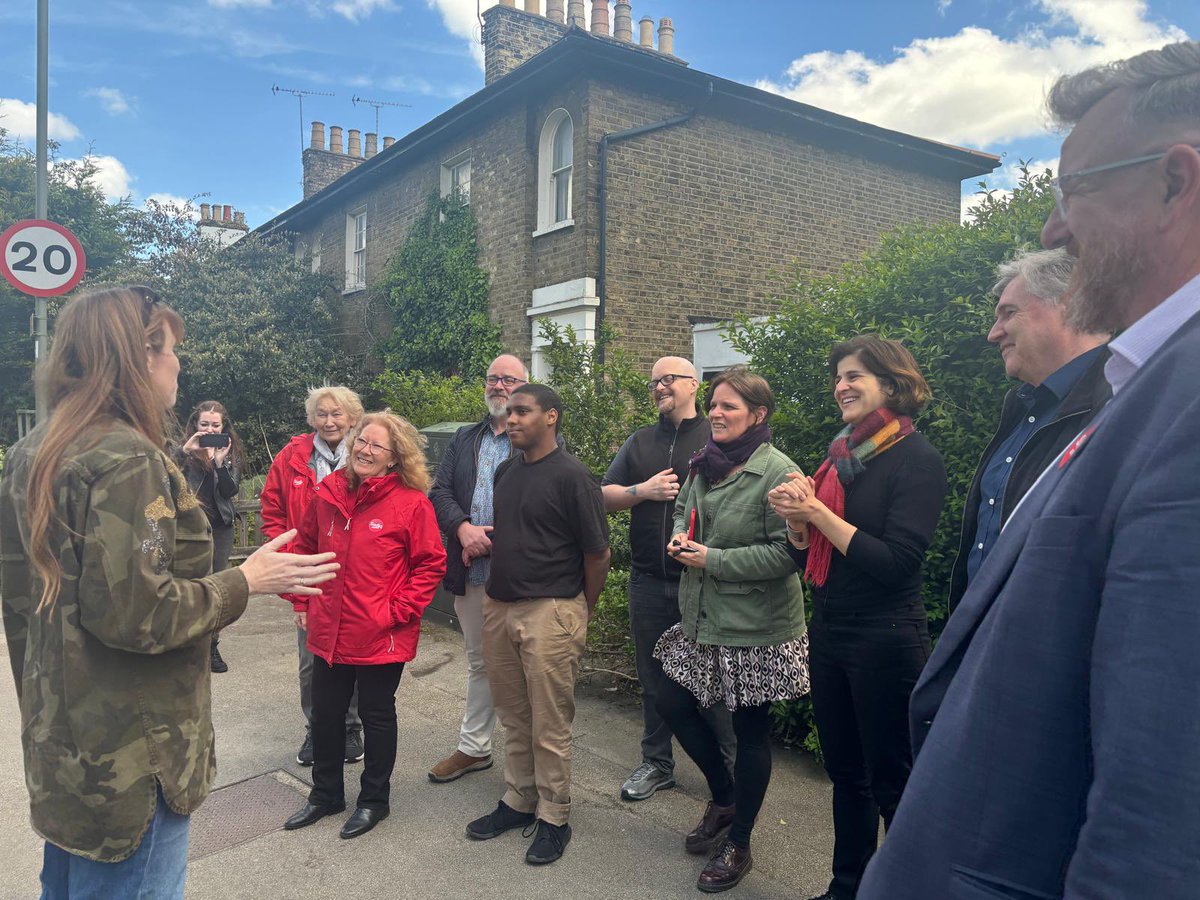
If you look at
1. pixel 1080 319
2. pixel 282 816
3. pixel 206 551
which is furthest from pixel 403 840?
pixel 1080 319

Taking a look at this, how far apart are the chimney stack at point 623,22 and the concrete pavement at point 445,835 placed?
11.7m

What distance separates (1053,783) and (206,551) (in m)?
2.03

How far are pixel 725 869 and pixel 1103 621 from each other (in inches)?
110

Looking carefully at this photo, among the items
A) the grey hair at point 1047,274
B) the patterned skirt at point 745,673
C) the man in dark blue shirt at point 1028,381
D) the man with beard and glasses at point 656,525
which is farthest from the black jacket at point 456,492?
the grey hair at point 1047,274

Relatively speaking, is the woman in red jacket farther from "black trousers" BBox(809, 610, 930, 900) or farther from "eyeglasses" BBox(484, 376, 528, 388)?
"black trousers" BBox(809, 610, 930, 900)

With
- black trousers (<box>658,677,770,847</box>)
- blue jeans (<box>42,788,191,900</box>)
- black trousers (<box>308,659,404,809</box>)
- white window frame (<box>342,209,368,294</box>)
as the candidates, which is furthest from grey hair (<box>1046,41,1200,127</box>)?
white window frame (<box>342,209,368,294</box>)

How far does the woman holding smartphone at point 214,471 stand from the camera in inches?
231

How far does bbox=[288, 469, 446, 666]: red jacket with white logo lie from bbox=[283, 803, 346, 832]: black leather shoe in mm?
730

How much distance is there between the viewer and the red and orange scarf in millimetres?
2941

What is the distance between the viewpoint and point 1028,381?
94.3 inches

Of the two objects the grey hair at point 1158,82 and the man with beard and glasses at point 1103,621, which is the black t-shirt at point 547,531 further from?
the grey hair at point 1158,82

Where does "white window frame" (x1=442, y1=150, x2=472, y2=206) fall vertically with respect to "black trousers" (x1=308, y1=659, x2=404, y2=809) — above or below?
above

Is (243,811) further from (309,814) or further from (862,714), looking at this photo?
(862,714)

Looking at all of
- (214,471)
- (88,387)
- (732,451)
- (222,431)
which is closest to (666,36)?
(222,431)
